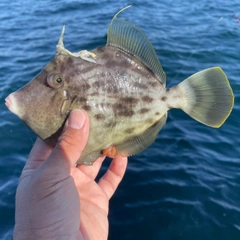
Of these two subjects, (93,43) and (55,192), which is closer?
(55,192)

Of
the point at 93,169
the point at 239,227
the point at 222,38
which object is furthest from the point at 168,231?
the point at 222,38

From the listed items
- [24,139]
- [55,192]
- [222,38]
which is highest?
[55,192]

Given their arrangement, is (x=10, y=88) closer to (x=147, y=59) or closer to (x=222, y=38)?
(x=147, y=59)

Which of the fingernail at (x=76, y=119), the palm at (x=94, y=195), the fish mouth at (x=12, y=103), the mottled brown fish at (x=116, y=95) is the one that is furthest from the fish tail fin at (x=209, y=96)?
the palm at (x=94, y=195)

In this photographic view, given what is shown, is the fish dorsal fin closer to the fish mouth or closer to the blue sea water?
the fish mouth

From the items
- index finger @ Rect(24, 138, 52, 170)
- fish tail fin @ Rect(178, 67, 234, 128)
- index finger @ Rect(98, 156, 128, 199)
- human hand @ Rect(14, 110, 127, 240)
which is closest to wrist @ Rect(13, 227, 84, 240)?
human hand @ Rect(14, 110, 127, 240)

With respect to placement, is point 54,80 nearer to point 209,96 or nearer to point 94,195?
point 209,96

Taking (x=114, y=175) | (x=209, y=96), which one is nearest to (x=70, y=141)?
(x=209, y=96)

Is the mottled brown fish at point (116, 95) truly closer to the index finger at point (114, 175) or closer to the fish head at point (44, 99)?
the fish head at point (44, 99)
